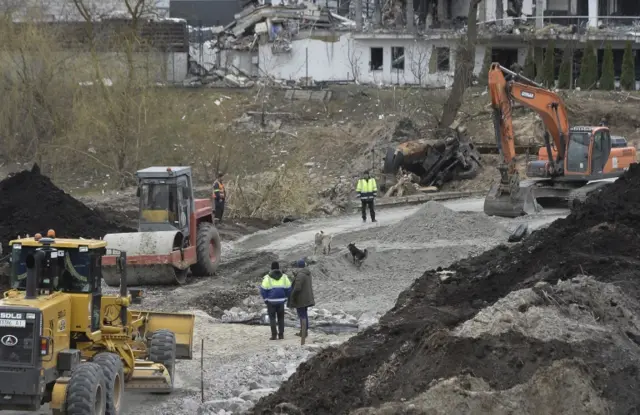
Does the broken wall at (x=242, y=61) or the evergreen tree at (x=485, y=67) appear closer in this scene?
the evergreen tree at (x=485, y=67)

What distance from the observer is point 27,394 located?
12.0 metres

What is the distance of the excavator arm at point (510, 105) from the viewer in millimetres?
28531

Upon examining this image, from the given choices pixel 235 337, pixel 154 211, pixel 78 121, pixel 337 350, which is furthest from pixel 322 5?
pixel 337 350

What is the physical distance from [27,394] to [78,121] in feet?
92.4

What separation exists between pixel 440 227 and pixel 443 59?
101ft

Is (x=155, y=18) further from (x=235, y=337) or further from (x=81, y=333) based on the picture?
(x=81, y=333)

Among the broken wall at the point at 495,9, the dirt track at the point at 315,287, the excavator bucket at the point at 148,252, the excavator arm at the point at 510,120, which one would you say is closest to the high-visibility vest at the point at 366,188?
the dirt track at the point at 315,287

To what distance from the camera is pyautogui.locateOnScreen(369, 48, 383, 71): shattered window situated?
57281 mm

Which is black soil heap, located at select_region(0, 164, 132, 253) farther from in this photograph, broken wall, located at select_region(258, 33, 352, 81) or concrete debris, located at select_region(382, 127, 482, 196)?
broken wall, located at select_region(258, 33, 352, 81)

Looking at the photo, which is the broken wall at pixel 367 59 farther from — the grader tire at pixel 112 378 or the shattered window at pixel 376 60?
the grader tire at pixel 112 378

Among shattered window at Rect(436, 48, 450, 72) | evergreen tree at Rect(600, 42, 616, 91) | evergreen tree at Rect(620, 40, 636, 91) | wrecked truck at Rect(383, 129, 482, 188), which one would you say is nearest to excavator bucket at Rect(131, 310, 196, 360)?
wrecked truck at Rect(383, 129, 482, 188)

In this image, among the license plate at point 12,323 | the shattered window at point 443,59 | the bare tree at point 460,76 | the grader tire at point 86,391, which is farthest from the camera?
the shattered window at point 443,59

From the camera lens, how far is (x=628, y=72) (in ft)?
160

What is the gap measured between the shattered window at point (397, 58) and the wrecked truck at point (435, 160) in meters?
18.4
